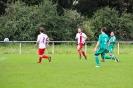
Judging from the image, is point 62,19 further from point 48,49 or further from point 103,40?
point 103,40

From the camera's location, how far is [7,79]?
1319 cm

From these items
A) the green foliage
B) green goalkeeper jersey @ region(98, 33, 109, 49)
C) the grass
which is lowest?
the grass

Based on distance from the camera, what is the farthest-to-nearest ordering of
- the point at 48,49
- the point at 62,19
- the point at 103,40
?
the point at 62,19 → the point at 48,49 → the point at 103,40

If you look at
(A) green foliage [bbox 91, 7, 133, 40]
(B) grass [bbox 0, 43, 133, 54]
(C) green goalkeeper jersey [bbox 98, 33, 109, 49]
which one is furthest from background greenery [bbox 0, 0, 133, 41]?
(C) green goalkeeper jersey [bbox 98, 33, 109, 49]

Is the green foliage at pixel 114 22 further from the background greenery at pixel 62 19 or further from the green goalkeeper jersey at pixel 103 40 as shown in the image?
the green goalkeeper jersey at pixel 103 40

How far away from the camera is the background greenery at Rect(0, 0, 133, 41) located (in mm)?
41875

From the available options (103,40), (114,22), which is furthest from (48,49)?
(103,40)

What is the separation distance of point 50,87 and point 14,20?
31.5 metres

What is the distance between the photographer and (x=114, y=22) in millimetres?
48375

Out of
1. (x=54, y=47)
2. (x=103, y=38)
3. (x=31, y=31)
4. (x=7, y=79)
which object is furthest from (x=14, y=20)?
(x=7, y=79)

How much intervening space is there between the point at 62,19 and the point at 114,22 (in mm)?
7005

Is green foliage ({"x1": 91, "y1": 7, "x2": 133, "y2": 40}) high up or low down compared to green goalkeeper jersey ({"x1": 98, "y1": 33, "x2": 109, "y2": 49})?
up

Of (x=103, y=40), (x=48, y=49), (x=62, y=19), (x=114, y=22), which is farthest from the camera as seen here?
(x=114, y=22)

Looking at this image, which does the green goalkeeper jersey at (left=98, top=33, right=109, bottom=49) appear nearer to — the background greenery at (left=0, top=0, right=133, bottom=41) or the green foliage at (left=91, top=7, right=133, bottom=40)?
the background greenery at (left=0, top=0, right=133, bottom=41)
